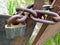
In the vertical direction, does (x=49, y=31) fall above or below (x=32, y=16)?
below

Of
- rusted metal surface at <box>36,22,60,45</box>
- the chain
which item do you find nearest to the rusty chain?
the chain

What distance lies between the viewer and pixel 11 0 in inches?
54.0

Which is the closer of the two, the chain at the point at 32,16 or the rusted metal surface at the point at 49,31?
the chain at the point at 32,16

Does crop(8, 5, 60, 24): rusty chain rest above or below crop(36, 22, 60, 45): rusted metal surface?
above

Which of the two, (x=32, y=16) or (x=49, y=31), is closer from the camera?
(x=32, y=16)

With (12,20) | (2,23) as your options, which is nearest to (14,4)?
(2,23)

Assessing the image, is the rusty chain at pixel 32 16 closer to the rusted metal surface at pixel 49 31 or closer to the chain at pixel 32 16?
the chain at pixel 32 16

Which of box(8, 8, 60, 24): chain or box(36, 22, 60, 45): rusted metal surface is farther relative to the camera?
box(36, 22, 60, 45): rusted metal surface

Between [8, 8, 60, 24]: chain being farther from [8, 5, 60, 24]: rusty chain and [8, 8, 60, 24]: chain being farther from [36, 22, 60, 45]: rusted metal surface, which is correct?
[36, 22, 60, 45]: rusted metal surface

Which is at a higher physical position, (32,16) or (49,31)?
(32,16)

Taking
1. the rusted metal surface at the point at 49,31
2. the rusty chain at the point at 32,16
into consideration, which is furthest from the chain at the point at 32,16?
the rusted metal surface at the point at 49,31

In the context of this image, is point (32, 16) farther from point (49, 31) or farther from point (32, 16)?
point (49, 31)

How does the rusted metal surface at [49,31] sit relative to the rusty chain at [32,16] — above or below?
below

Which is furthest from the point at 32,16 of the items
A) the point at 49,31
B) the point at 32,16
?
the point at 49,31
